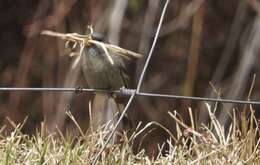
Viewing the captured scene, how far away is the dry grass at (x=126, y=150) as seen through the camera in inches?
118

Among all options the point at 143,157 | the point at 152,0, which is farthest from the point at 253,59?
the point at 143,157

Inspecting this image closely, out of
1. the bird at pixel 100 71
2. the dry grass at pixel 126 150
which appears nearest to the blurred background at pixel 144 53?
the bird at pixel 100 71

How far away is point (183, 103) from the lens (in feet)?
24.1

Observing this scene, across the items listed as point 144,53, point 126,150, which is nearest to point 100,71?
point 126,150

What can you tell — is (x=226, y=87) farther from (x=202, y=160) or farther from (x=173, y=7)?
(x=202, y=160)

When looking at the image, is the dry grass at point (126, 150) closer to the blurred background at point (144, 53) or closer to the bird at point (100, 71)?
the bird at point (100, 71)

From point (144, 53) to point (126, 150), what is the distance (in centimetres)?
357

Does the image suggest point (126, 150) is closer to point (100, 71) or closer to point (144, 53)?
point (100, 71)

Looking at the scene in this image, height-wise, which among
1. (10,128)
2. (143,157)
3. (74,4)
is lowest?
(10,128)

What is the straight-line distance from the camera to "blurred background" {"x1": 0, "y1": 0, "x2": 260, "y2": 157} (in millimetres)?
6781

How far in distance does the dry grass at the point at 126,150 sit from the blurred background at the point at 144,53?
3218mm

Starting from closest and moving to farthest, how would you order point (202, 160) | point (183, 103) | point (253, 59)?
point (202, 160) → point (253, 59) → point (183, 103)

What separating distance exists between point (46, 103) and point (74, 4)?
832 mm

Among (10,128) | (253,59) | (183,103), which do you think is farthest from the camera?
(183,103)
